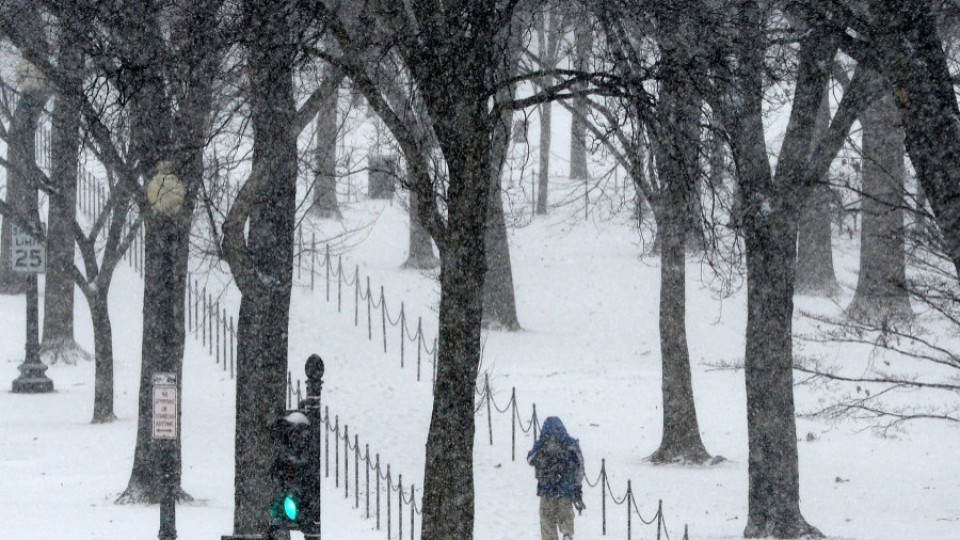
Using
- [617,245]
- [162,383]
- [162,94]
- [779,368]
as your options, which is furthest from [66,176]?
[617,245]

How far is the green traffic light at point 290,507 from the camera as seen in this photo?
6906 millimetres

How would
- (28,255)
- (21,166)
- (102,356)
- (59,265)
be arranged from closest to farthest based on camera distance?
(102,356), (28,255), (59,265), (21,166)

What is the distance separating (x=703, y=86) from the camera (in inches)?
417

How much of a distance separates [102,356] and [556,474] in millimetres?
8954

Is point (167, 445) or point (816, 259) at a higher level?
point (816, 259)

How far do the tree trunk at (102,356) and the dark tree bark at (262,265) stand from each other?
8.25m

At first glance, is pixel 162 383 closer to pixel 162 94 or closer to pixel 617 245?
pixel 162 94

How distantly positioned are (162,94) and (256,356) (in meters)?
3.34

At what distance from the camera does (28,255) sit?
70.8 feet

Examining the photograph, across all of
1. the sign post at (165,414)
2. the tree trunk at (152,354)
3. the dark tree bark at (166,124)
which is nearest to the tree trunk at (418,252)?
the tree trunk at (152,354)

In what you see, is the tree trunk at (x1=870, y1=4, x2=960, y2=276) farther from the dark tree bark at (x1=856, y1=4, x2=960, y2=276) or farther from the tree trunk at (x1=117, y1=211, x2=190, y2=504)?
the tree trunk at (x1=117, y1=211, x2=190, y2=504)

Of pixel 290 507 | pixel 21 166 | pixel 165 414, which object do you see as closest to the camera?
pixel 290 507

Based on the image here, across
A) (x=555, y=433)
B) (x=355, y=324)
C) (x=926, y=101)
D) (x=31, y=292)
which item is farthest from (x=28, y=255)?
(x=926, y=101)

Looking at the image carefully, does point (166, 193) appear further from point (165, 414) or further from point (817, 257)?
point (817, 257)
